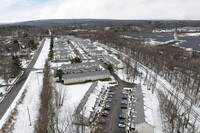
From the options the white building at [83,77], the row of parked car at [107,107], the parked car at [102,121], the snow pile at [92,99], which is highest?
the white building at [83,77]

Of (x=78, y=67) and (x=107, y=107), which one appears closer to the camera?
(x=107, y=107)

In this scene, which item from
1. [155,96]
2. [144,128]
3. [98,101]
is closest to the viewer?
[144,128]

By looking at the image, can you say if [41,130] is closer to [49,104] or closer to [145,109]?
[49,104]

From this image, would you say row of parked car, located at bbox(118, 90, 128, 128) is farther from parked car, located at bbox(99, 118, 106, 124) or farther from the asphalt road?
the asphalt road

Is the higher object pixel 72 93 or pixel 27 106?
pixel 72 93

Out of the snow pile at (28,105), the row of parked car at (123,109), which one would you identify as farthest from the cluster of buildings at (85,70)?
the row of parked car at (123,109)

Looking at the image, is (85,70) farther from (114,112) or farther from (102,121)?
(102,121)

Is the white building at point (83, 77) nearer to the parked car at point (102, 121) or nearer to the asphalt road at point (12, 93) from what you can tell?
the asphalt road at point (12, 93)

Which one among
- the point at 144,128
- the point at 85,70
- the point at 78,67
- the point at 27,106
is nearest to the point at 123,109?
the point at 144,128
